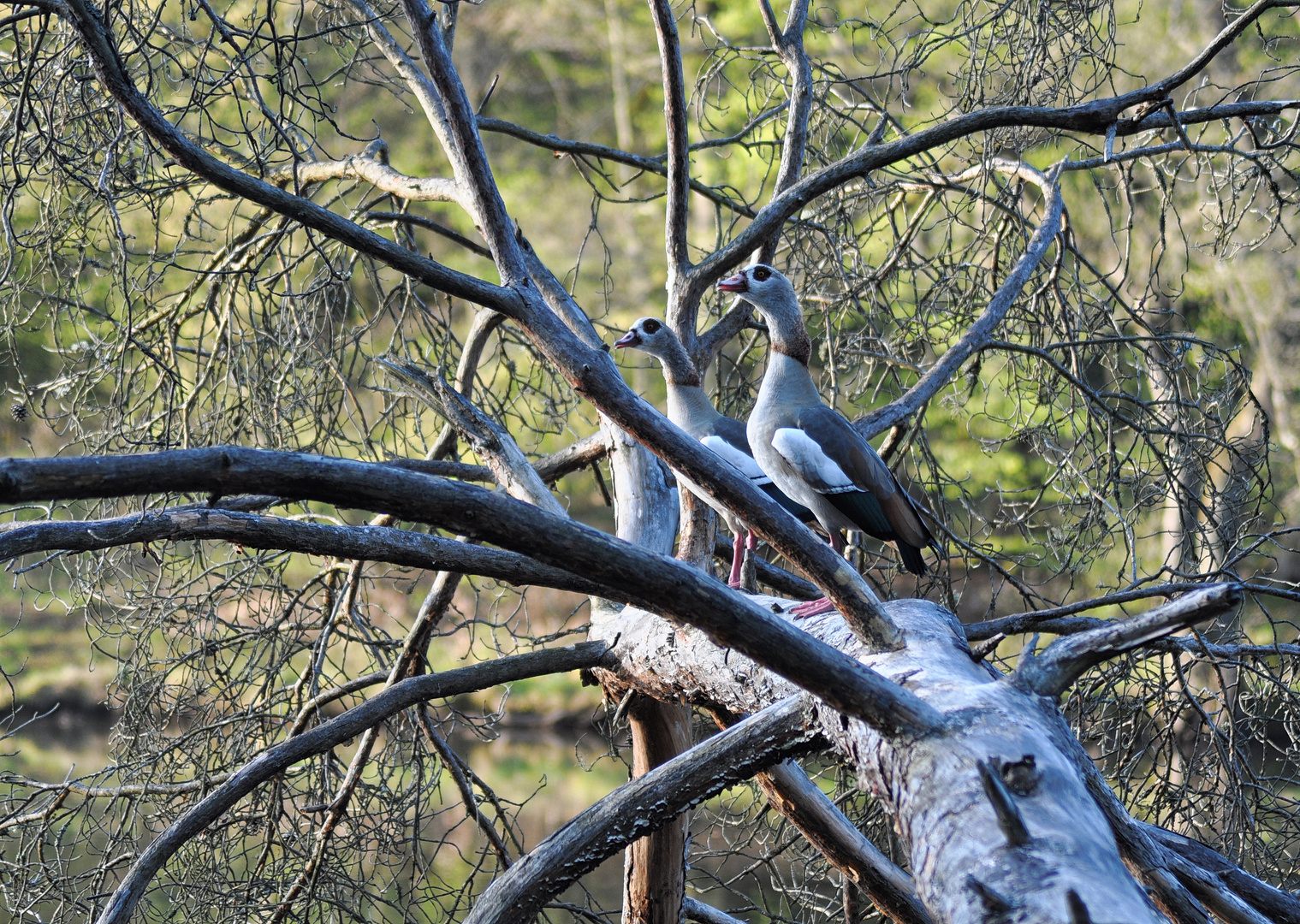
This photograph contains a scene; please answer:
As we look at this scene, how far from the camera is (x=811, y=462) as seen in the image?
3090mm

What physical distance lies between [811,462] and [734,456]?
489 mm

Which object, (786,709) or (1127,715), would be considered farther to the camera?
(1127,715)

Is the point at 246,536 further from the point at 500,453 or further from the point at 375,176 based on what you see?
the point at 375,176

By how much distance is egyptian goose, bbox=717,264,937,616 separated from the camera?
10.2 ft

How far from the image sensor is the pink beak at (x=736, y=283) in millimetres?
3207

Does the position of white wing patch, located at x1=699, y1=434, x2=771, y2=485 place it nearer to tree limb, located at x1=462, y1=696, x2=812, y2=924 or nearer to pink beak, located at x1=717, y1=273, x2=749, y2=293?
pink beak, located at x1=717, y1=273, x2=749, y2=293

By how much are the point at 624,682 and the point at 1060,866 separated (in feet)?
6.56

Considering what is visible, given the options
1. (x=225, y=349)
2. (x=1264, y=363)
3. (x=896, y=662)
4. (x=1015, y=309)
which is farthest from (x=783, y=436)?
(x=1264, y=363)

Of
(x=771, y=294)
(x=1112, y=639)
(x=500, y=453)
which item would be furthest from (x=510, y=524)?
(x=771, y=294)

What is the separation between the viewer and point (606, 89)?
70.3 feet

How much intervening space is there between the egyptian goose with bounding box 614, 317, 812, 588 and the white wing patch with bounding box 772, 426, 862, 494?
242 millimetres

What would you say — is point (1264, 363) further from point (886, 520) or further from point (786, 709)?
point (786, 709)

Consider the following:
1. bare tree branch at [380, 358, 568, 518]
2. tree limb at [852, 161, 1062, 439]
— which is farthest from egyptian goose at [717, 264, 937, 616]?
bare tree branch at [380, 358, 568, 518]

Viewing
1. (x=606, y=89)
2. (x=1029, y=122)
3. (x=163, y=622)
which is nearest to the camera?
(x=1029, y=122)
